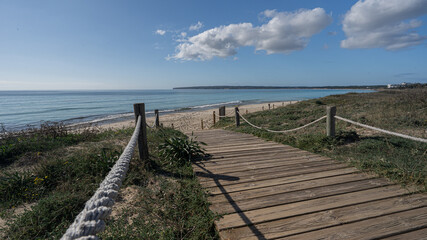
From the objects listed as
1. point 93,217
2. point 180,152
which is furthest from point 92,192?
point 93,217

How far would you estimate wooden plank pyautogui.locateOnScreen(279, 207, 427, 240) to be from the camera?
2.01 metres

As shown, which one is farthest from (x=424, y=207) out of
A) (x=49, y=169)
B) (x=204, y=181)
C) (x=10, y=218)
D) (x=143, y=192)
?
(x=49, y=169)

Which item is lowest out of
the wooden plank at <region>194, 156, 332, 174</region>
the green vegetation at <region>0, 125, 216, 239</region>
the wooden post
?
the green vegetation at <region>0, 125, 216, 239</region>

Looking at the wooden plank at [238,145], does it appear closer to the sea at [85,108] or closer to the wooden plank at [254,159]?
the wooden plank at [254,159]

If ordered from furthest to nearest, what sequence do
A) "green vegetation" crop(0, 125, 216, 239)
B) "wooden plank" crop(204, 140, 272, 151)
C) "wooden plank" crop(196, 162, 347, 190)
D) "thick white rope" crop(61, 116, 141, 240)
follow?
"wooden plank" crop(204, 140, 272, 151), "wooden plank" crop(196, 162, 347, 190), "green vegetation" crop(0, 125, 216, 239), "thick white rope" crop(61, 116, 141, 240)

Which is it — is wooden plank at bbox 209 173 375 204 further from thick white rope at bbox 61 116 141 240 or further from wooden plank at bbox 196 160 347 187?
thick white rope at bbox 61 116 141 240

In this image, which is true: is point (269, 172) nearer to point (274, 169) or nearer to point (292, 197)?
point (274, 169)

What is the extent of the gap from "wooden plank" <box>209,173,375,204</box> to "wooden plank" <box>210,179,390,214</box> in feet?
0.26

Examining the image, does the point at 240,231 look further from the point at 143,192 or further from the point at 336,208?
the point at 143,192

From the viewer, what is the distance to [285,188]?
9.95 ft

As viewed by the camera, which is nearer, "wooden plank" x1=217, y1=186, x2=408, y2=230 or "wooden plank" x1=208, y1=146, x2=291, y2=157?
"wooden plank" x1=217, y1=186, x2=408, y2=230

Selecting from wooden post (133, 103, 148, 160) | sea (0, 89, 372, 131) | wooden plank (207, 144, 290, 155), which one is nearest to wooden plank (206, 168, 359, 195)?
wooden plank (207, 144, 290, 155)

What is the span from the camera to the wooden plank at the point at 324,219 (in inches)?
82.7

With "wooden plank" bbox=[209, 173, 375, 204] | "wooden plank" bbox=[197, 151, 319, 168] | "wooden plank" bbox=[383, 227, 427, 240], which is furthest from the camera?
"wooden plank" bbox=[197, 151, 319, 168]
